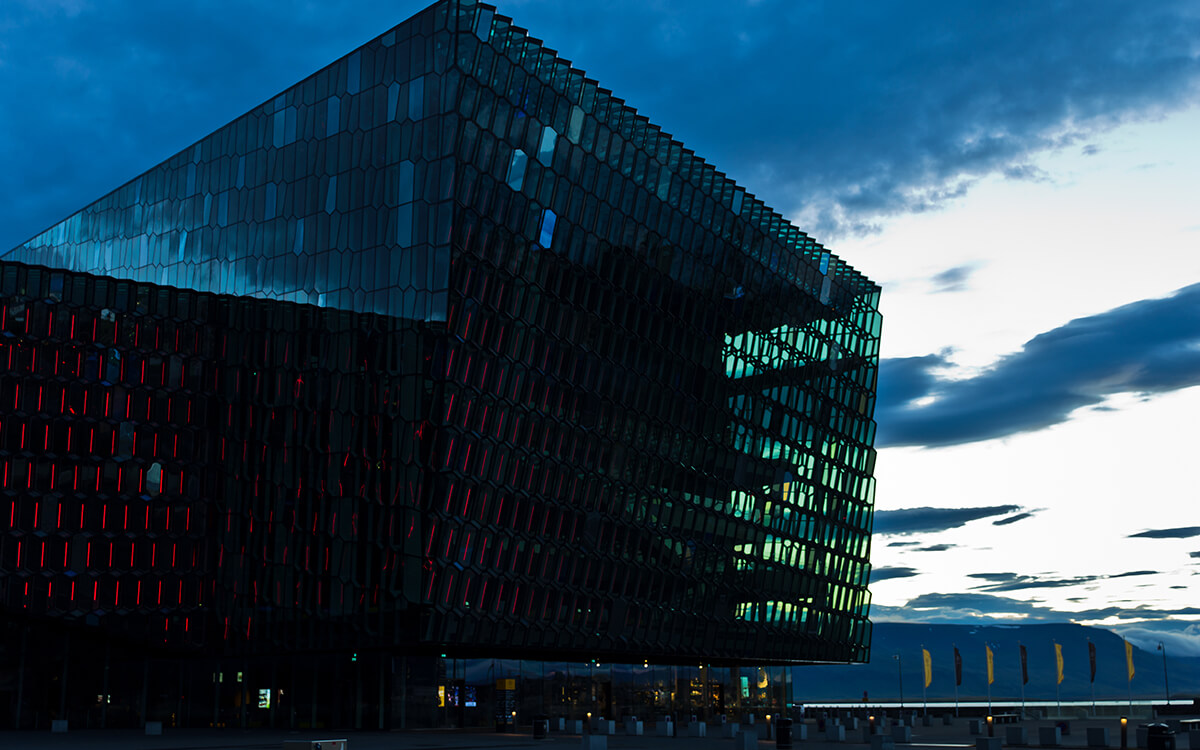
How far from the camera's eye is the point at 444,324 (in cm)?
5512

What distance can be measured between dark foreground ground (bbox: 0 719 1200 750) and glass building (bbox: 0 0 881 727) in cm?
447

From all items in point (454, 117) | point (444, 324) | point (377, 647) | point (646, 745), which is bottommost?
point (646, 745)

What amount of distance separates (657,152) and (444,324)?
20.3 meters

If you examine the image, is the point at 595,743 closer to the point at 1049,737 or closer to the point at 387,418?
the point at 1049,737

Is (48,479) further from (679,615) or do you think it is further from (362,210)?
(679,615)

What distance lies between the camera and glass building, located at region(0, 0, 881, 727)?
56.0 m

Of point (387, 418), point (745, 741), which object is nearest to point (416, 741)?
point (387, 418)

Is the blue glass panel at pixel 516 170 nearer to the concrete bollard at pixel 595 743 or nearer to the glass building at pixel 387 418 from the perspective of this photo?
the glass building at pixel 387 418

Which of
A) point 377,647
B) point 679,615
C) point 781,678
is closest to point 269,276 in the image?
point 377,647

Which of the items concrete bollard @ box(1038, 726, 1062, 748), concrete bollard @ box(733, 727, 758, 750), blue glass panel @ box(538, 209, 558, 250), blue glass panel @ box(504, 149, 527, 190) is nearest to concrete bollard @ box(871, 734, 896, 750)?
concrete bollard @ box(733, 727, 758, 750)

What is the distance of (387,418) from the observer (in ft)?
184

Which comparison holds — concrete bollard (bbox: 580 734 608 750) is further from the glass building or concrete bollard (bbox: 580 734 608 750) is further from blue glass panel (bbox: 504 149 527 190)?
blue glass panel (bbox: 504 149 527 190)

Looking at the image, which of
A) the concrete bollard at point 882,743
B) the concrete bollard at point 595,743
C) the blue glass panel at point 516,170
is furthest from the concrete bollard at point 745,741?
the blue glass panel at point 516,170

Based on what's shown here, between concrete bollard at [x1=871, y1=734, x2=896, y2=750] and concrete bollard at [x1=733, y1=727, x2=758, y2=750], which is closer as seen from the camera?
concrete bollard at [x1=871, y1=734, x2=896, y2=750]
